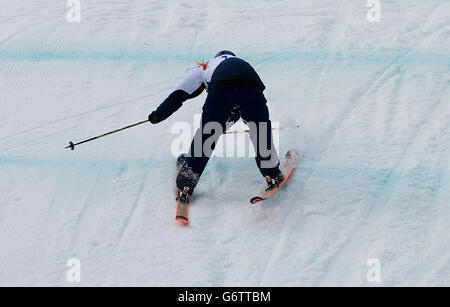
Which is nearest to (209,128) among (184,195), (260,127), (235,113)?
(235,113)

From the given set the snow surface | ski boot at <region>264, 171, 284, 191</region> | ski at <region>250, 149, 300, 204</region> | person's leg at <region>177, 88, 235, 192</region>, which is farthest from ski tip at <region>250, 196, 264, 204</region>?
person's leg at <region>177, 88, 235, 192</region>

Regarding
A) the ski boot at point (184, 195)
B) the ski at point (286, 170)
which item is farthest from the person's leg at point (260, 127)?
the ski boot at point (184, 195)

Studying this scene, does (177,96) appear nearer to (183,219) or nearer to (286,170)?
(183,219)

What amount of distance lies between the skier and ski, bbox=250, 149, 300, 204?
0.16 ft

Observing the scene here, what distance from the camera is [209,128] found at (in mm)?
4426

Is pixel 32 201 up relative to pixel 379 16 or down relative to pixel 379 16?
down

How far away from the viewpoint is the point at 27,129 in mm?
5707

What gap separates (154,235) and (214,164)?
39.3 inches

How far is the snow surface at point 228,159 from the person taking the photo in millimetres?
4082

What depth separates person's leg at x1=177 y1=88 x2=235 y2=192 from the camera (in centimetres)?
440

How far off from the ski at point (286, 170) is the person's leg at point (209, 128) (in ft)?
1.50
